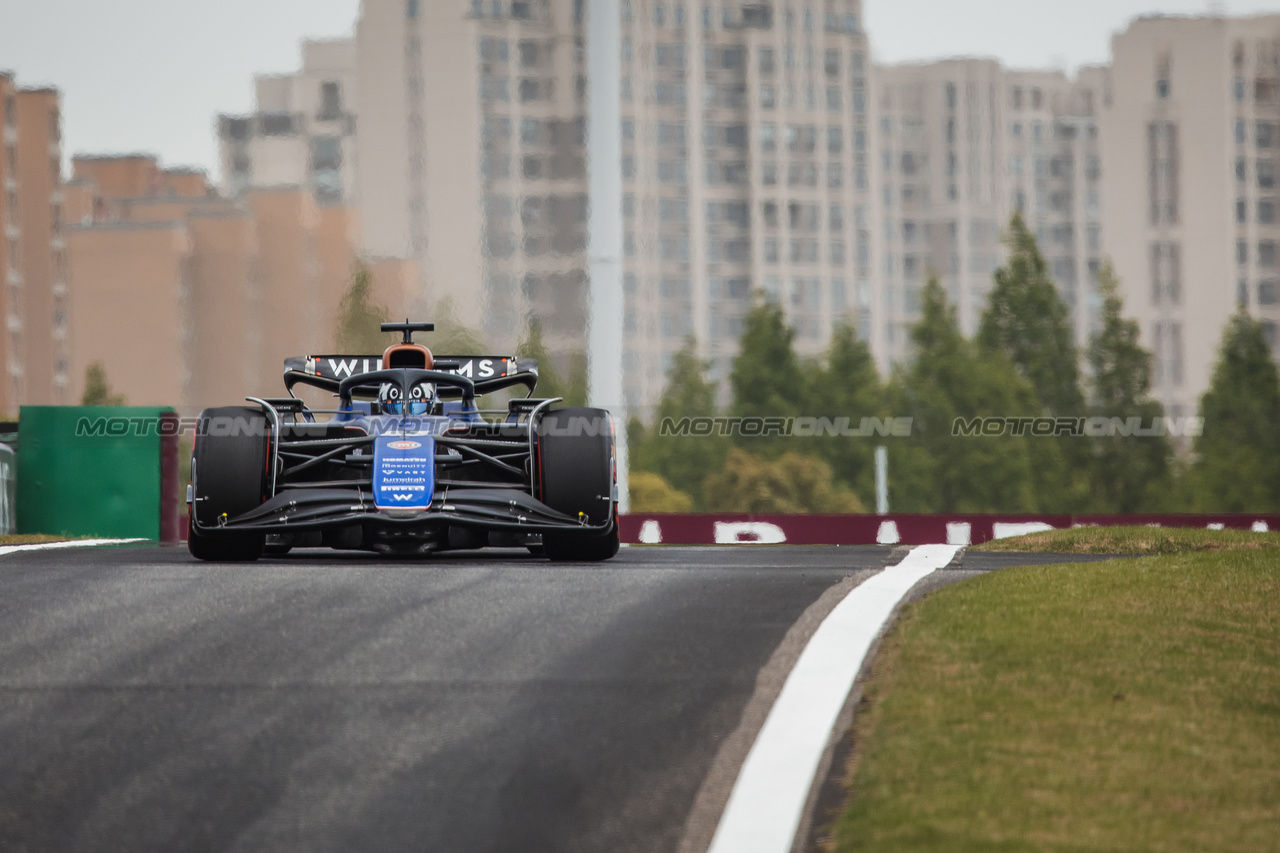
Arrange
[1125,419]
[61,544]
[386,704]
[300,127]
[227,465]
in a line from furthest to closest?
[300,127], [1125,419], [61,544], [227,465], [386,704]

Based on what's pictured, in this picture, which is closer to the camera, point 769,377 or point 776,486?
point 776,486

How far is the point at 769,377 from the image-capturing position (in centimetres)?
5162

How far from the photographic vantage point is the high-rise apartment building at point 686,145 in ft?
309

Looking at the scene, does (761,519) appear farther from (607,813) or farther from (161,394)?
(161,394)

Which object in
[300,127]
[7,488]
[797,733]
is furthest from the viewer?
[300,127]

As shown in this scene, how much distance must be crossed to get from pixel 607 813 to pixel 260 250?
224ft

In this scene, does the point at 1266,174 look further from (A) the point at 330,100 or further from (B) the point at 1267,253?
(A) the point at 330,100

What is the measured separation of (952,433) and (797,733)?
45984 millimetres

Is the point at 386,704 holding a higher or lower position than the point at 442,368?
lower

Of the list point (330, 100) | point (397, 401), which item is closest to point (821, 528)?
point (397, 401)

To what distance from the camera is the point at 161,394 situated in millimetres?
73312

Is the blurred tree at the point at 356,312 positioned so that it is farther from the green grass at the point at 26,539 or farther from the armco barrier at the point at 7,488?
the green grass at the point at 26,539

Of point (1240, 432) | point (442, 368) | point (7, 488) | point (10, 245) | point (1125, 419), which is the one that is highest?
point (10, 245)

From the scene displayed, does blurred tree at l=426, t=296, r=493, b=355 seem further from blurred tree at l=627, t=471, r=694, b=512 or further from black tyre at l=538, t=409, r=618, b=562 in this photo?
black tyre at l=538, t=409, r=618, b=562
